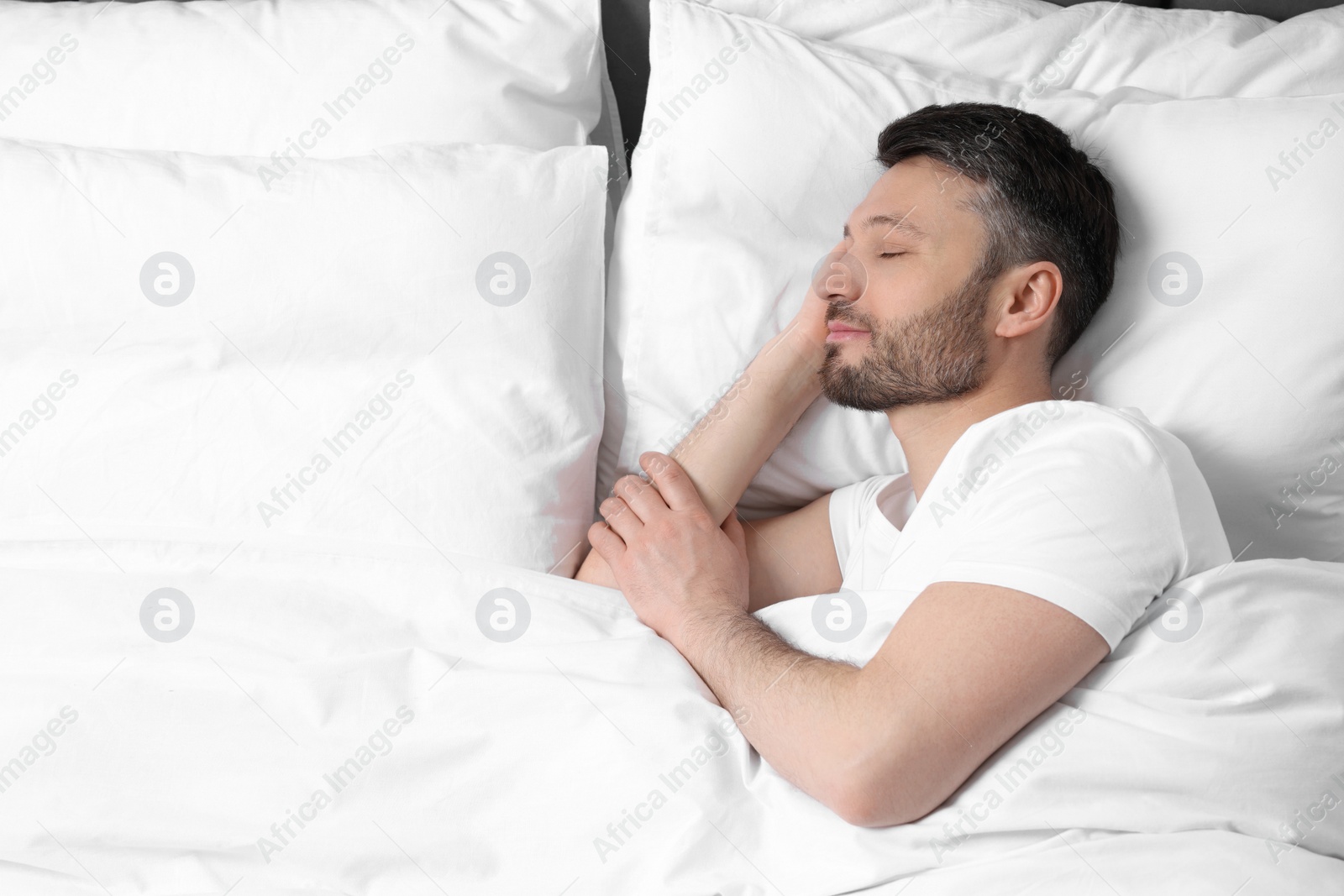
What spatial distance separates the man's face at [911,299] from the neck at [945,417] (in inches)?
0.6

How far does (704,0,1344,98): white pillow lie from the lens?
1287 mm

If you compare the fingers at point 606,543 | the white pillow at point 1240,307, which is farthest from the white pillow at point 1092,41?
the fingers at point 606,543

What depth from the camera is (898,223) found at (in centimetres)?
116

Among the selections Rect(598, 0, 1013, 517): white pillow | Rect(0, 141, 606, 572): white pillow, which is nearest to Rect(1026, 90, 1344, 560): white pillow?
Rect(598, 0, 1013, 517): white pillow

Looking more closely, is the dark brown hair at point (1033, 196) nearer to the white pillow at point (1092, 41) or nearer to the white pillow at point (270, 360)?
the white pillow at point (1092, 41)

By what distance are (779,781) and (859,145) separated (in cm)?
80

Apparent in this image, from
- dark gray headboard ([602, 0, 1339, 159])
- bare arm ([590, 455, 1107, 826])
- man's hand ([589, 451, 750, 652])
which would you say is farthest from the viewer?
dark gray headboard ([602, 0, 1339, 159])

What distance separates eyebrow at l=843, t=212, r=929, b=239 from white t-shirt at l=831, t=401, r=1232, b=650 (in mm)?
249

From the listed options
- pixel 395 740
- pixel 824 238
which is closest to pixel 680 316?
pixel 824 238

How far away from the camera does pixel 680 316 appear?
4.23ft

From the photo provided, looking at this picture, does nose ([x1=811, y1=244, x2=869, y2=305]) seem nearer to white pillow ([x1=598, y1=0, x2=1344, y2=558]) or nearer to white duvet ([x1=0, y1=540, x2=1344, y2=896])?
white pillow ([x1=598, y1=0, x2=1344, y2=558])

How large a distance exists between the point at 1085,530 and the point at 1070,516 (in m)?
0.02

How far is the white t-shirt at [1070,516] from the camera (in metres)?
0.88

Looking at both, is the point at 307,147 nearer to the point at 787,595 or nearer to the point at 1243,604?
the point at 787,595
